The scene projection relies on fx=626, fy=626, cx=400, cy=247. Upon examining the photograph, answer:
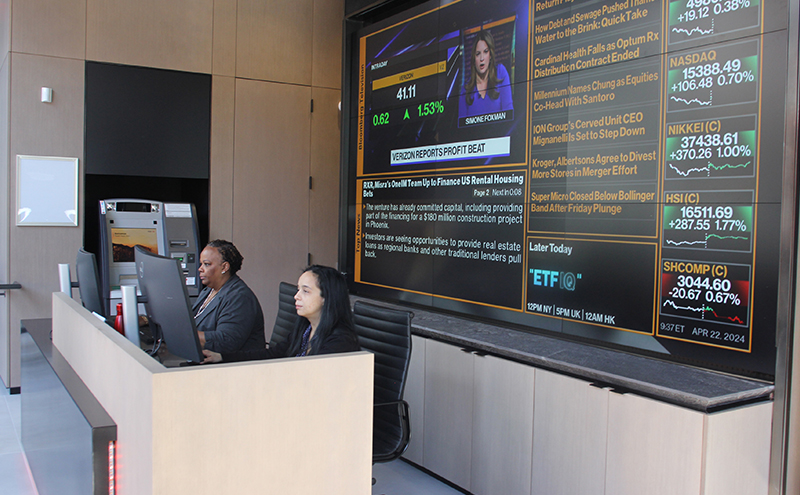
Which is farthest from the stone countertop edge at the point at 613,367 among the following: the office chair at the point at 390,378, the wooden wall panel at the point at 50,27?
the wooden wall panel at the point at 50,27

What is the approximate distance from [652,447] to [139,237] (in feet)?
13.6

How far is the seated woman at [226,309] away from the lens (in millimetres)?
2994

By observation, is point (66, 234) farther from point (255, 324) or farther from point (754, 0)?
point (754, 0)

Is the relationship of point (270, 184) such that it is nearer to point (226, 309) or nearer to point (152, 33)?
point (152, 33)

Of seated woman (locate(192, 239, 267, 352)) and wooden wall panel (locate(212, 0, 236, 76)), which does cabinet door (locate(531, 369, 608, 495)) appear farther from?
wooden wall panel (locate(212, 0, 236, 76))

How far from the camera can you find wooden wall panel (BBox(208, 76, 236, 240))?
5.50 metres

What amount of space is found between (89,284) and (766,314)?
292cm

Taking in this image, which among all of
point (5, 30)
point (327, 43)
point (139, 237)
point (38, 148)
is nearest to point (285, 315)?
point (139, 237)

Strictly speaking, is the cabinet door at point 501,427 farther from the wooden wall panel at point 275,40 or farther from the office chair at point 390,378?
the wooden wall panel at point 275,40

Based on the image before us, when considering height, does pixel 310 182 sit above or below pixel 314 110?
below

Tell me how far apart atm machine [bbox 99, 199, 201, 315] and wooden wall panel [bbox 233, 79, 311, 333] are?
52 cm

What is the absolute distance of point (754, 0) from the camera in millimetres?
2439

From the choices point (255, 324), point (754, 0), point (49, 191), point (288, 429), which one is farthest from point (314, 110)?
point (288, 429)

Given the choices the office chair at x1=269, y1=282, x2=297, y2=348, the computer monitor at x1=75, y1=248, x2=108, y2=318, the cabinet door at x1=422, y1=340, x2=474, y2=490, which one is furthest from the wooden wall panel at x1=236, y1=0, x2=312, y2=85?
the cabinet door at x1=422, y1=340, x2=474, y2=490
